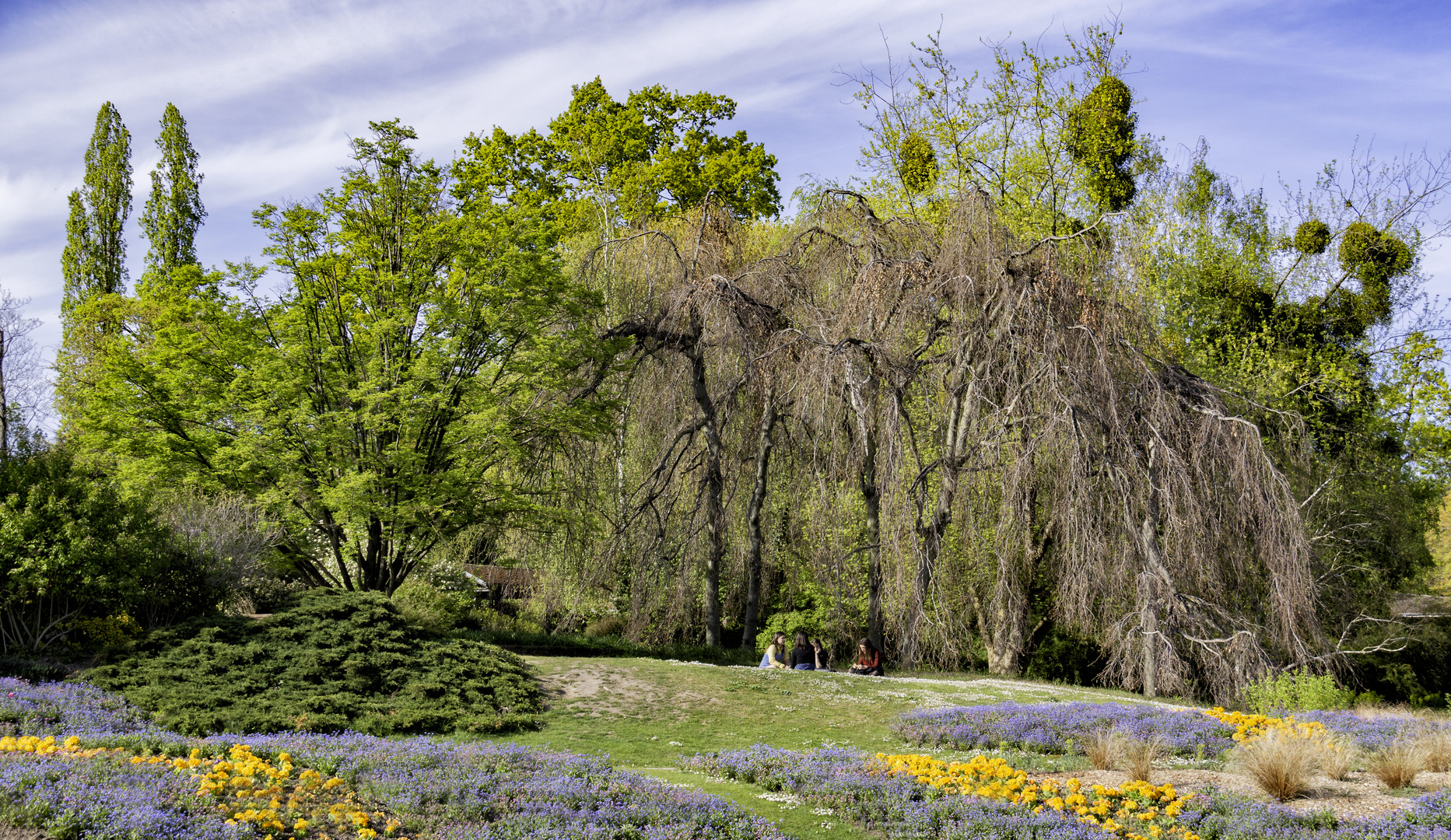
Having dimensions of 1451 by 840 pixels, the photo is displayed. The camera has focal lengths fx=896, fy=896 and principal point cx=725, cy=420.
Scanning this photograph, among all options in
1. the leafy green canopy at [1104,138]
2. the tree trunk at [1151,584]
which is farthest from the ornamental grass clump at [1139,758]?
the leafy green canopy at [1104,138]

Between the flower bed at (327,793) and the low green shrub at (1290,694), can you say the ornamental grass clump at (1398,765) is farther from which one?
the flower bed at (327,793)

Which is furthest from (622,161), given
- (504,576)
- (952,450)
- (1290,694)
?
(1290,694)

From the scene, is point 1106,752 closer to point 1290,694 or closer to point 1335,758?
point 1335,758

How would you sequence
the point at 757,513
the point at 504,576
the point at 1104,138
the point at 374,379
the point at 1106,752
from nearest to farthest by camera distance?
the point at 1106,752 < the point at 374,379 < the point at 757,513 < the point at 1104,138 < the point at 504,576

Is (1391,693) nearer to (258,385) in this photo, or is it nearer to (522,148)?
(258,385)

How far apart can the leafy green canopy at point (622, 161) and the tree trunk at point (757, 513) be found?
485 inches

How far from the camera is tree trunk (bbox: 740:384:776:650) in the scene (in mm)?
15117

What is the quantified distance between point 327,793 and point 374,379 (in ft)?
28.0

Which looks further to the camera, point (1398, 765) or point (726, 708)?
point (726, 708)

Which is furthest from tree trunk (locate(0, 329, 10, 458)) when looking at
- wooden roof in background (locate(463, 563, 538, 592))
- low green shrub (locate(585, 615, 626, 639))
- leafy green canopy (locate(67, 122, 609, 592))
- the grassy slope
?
the grassy slope

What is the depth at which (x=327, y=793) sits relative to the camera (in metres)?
5.29

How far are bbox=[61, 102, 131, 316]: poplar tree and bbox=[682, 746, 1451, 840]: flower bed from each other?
35.5 meters

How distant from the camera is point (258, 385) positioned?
41.5ft

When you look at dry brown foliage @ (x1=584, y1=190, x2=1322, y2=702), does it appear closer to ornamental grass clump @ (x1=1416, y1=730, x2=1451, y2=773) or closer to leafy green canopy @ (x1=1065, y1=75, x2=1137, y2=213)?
ornamental grass clump @ (x1=1416, y1=730, x2=1451, y2=773)
